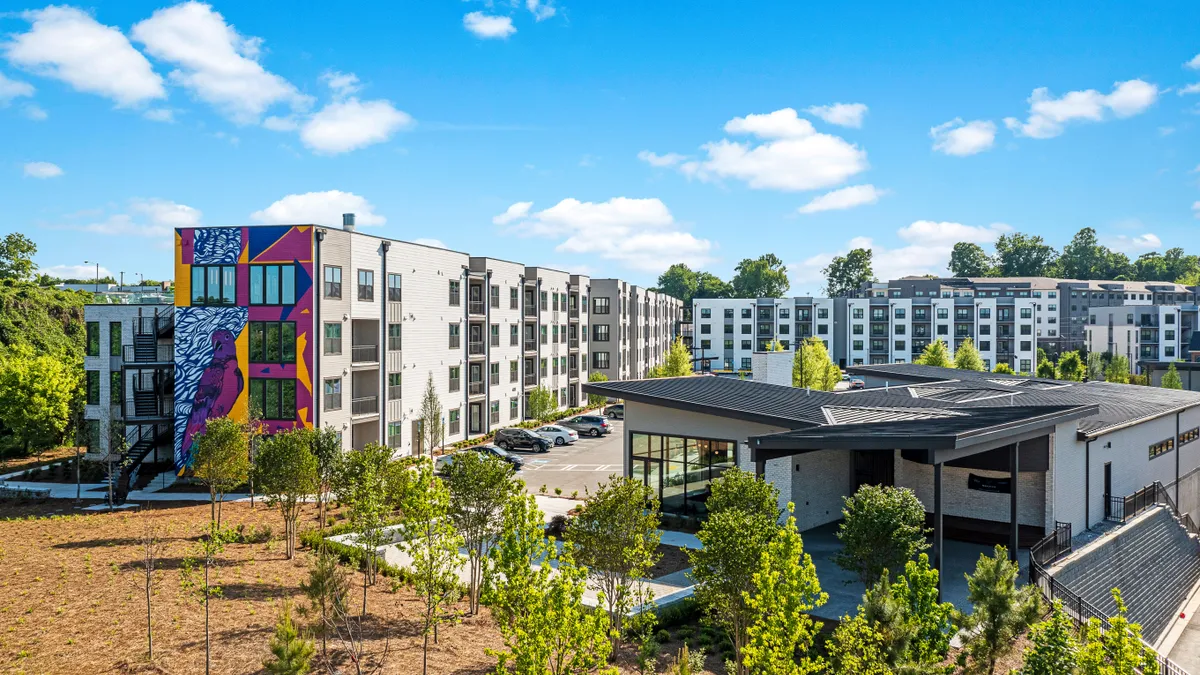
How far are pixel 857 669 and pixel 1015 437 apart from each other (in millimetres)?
11658

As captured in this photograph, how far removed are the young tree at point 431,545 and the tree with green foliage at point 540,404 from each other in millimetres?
36869

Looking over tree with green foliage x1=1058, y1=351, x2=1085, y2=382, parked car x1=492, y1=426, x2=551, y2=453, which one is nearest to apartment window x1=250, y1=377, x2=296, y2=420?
parked car x1=492, y1=426, x2=551, y2=453

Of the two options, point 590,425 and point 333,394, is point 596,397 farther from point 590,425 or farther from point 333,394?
point 333,394

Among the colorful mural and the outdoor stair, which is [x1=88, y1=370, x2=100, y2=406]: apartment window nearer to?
the colorful mural

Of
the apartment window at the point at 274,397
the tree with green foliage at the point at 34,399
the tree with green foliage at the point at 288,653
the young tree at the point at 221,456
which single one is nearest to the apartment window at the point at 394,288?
the apartment window at the point at 274,397

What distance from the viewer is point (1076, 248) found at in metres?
189

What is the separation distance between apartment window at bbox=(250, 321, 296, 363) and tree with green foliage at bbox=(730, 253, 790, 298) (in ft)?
443

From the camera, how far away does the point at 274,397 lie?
3459 centimetres

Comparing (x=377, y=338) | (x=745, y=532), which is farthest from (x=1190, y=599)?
(x=377, y=338)

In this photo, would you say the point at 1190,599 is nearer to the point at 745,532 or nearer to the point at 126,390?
the point at 745,532

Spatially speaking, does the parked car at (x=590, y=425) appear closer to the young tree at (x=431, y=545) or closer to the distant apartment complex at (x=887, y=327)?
the young tree at (x=431, y=545)

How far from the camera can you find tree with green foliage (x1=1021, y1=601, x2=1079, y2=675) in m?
8.44

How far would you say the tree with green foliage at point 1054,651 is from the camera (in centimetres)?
844

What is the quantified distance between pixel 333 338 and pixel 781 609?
98.2ft
